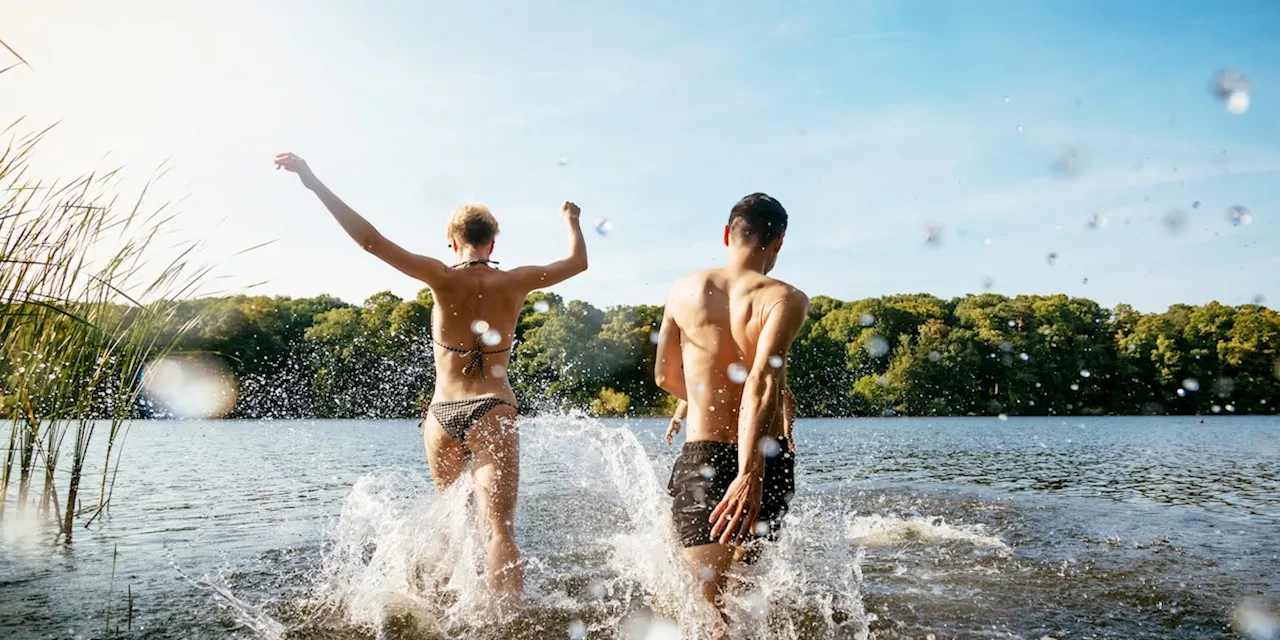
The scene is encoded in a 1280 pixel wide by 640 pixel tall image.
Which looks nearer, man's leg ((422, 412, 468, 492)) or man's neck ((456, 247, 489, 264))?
man's neck ((456, 247, 489, 264))

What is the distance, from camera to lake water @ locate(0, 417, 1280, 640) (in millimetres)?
5254

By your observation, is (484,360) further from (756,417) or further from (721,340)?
(756,417)

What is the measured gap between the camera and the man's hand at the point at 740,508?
140 inches

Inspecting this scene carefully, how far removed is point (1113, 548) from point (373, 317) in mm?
69774

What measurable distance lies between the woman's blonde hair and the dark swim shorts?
6.47ft

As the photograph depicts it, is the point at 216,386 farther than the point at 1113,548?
Yes

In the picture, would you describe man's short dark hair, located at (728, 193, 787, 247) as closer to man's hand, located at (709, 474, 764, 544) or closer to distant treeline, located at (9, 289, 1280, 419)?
man's hand, located at (709, 474, 764, 544)

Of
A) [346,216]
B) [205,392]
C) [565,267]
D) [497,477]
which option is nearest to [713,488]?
[497,477]

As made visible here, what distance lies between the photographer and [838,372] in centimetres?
8188

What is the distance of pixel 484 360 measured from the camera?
194 inches

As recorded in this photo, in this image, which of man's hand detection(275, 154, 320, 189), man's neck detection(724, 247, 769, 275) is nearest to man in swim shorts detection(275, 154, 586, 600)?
man's hand detection(275, 154, 320, 189)

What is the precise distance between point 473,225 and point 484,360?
83 centimetres

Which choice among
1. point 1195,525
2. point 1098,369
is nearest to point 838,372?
point 1098,369

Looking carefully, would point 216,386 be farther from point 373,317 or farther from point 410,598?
point 410,598
